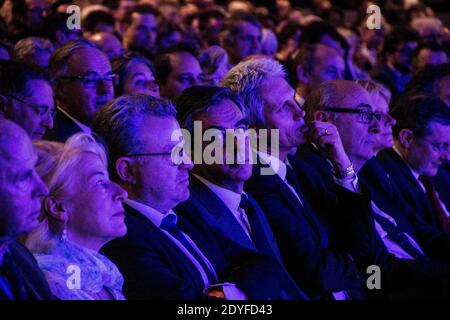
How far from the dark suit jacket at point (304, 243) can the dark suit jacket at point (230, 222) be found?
0.05 metres

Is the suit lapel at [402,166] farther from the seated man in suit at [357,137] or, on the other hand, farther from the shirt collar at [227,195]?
the shirt collar at [227,195]

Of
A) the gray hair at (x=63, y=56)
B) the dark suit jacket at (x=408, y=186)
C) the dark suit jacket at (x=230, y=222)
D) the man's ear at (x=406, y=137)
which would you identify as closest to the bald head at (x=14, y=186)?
the dark suit jacket at (x=230, y=222)

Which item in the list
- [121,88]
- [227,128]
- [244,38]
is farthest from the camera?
[244,38]

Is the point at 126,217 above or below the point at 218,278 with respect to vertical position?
above

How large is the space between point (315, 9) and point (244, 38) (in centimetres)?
452

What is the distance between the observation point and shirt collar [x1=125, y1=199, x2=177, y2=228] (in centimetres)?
266

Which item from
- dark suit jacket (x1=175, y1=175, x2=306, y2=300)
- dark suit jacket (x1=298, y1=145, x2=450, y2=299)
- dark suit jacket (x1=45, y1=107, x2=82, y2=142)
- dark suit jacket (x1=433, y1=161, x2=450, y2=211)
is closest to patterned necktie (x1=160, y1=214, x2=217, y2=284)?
dark suit jacket (x1=175, y1=175, x2=306, y2=300)

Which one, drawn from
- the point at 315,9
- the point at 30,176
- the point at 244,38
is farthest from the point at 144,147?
the point at 315,9

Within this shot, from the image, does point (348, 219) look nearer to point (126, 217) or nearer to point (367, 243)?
point (367, 243)

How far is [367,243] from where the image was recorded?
3270mm

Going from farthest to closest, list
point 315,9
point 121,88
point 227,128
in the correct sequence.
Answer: point 315,9 → point 121,88 → point 227,128

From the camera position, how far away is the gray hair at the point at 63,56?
13.7 ft

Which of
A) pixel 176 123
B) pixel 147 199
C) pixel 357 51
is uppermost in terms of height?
pixel 176 123

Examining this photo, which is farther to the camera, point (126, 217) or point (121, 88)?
point (121, 88)
